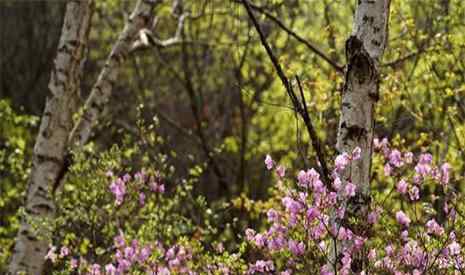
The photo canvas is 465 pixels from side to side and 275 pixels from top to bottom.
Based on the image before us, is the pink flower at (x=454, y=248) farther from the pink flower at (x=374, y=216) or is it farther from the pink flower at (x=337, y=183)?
the pink flower at (x=337, y=183)

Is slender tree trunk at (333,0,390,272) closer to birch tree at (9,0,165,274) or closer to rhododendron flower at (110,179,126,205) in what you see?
rhododendron flower at (110,179,126,205)

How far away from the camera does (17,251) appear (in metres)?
6.13

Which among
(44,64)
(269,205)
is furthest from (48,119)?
(44,64)

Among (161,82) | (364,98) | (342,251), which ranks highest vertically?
(161,82)

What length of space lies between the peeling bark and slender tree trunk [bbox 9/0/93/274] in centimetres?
22

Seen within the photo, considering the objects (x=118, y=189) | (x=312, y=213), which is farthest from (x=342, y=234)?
(x=118, y=189)

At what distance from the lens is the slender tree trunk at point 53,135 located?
240 inches

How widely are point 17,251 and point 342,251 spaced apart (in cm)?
313

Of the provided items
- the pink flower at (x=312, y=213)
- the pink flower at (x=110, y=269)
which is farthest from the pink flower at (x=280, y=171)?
the pink flower at (x=110, y=269)

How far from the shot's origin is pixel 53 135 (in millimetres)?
6227

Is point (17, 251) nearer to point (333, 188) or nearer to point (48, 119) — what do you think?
point (48, 119)

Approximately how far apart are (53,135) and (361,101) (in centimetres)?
306

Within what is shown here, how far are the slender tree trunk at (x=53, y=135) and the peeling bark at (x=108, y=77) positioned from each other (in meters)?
0.22

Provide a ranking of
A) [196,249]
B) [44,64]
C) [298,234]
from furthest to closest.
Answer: [44,64], [196,249], [298,234]
